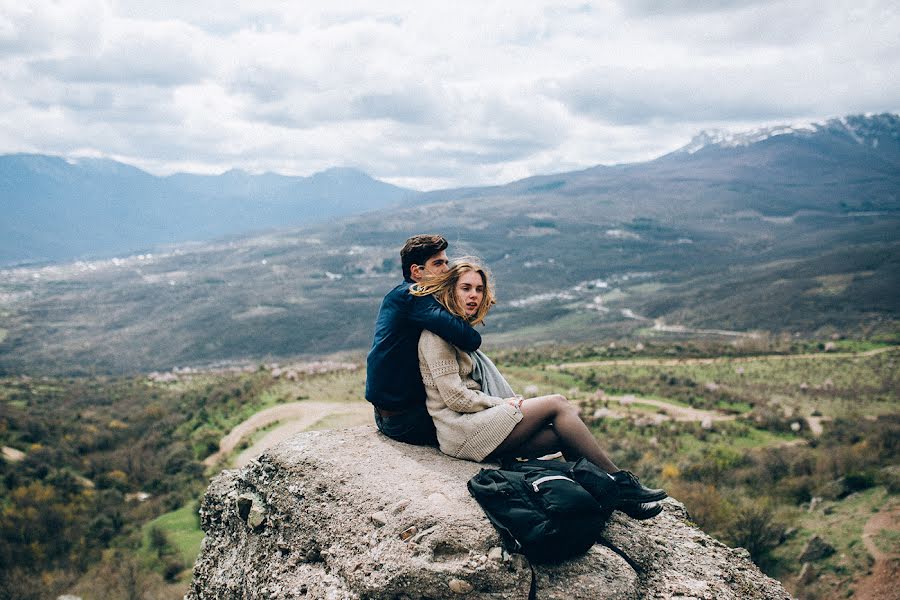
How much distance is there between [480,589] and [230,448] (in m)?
19.2

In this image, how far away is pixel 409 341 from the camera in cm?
546

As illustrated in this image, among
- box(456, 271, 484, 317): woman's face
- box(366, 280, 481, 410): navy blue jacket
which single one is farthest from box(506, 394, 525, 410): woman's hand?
box(456, 271, 484, 317): woman's face

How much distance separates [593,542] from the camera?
4559 millimetres

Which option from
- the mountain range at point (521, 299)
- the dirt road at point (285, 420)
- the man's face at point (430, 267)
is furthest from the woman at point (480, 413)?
the mountain range at point (521, 299)

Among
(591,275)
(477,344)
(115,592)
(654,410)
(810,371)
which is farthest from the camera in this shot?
(591,275)

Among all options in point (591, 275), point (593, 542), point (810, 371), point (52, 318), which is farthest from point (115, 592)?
point (591, 275)

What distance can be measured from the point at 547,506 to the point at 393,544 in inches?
49.9

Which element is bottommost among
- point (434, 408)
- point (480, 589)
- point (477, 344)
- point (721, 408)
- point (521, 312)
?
point (521, 312)

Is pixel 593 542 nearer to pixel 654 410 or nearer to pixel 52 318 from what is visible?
pixel 654 410

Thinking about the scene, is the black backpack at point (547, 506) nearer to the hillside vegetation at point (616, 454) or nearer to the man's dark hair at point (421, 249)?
the man's dark hair at point (421, 249)

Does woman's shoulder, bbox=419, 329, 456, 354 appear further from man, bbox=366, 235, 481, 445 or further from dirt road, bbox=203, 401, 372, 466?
dirt road, bbox=203, 401, 372, 466

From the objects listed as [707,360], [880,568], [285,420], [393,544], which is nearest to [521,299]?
[707,360]

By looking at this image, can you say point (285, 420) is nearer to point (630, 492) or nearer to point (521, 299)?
point (630, 492)

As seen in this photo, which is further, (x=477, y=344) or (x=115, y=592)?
(x=115, y=592)
